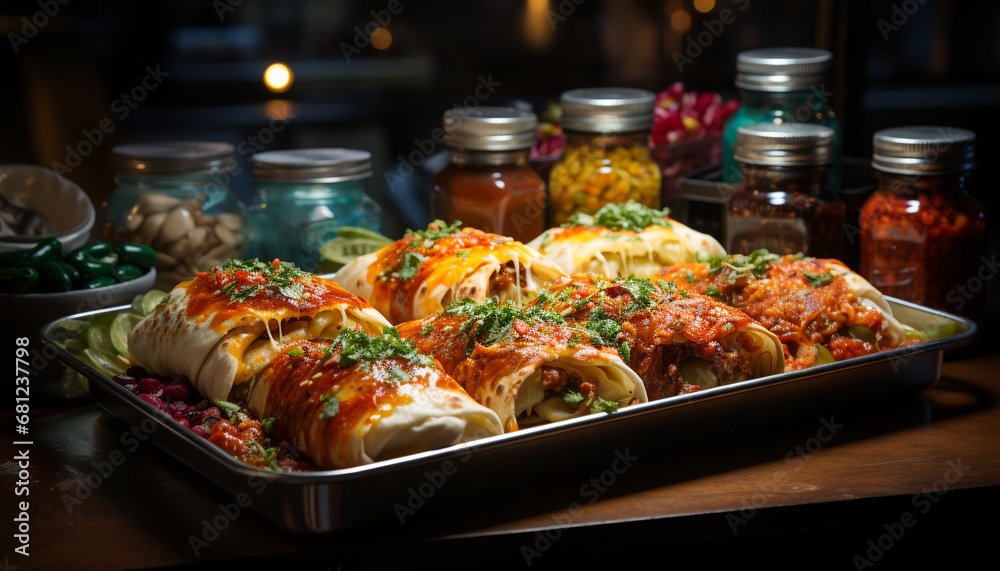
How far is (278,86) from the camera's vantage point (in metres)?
6.85

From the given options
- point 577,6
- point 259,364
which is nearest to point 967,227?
point 259,364

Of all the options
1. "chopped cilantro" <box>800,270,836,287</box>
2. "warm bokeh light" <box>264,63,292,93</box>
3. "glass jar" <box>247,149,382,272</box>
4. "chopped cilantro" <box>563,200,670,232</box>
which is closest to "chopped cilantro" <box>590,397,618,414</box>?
"chopped cilantro" <box>800,270,836,287</box>

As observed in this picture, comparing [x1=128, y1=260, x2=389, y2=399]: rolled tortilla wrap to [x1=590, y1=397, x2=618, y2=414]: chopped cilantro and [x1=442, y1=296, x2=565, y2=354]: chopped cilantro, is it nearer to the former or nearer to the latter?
[x1=442, y1=296, x2=565, y2=354]: chopped cilantro

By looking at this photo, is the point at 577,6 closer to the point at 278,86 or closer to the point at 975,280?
the point at 278,86

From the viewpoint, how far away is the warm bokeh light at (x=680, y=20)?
21.9 ft

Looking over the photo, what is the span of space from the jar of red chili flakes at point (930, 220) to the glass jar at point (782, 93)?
365 mm

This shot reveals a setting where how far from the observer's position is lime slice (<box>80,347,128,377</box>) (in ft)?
6.86

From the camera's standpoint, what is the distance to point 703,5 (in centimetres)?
672

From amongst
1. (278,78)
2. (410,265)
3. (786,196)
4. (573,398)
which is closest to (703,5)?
(278,78)

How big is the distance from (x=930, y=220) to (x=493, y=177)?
116 centimetres

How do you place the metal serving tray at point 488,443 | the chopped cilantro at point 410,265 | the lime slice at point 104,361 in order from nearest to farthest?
the metal serving tray at point 488,443, the lime slice at point 104,361, the chopped cilantro at point 410,265

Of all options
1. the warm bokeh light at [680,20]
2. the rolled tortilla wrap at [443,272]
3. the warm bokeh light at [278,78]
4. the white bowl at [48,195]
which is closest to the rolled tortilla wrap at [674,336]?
the rolled tortilla wrap at [443,272]

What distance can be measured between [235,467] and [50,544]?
1.15ft

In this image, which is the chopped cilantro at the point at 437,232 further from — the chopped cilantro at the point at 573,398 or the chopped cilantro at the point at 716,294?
the chopped cilantro at the point at 573,398
